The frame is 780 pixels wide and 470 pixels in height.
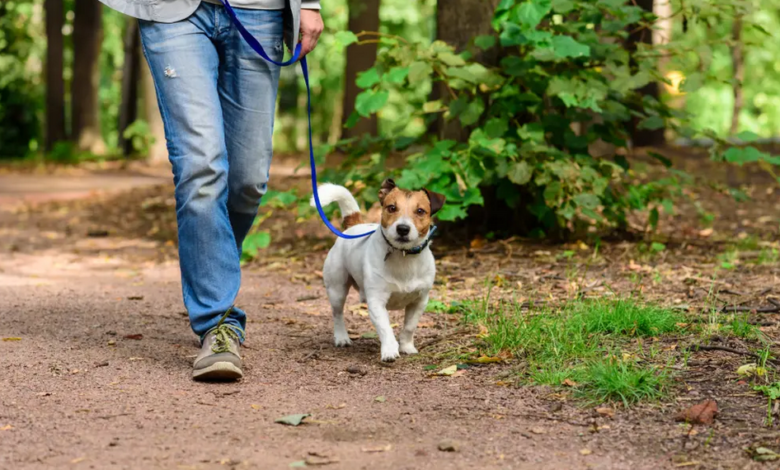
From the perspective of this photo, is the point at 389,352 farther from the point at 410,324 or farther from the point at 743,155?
the point at 743,155

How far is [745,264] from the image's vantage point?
6.72m

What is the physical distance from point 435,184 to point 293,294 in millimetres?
1310

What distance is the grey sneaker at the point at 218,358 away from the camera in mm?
4066

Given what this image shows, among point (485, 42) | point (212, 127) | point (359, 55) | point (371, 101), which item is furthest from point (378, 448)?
point (359, 55)

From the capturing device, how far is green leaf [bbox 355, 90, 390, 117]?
665 centimetres

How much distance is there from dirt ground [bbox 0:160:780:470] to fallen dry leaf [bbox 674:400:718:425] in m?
0.05

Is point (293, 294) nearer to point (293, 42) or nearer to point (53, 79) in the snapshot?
point (293, 42)

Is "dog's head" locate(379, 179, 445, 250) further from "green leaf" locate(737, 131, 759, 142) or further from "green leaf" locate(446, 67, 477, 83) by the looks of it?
"green leaf" locate(737, 131, 759, 142)

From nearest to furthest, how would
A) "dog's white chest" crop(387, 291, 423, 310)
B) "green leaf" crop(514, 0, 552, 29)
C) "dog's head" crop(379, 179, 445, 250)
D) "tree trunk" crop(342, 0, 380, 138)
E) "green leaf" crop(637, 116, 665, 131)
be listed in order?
"dog's head" crop(379, 179, 445, 250)
"dog's white chest" crop(387, 291, 423, 310)
"green leaf" crop(514, 0, 552, 29)
"green leaf" crop(637, 116, 665, 131)
"tree trunk" crop(342, 0, 380, 138)

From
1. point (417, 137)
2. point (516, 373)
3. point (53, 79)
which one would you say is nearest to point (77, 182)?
point (53, 79)

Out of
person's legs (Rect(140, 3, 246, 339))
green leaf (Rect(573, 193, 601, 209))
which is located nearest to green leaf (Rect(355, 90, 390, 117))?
green leaf (Rect(573, 193, 601, 209))

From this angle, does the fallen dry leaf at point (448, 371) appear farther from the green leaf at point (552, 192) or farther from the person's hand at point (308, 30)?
the green leaf at point (552, 192)

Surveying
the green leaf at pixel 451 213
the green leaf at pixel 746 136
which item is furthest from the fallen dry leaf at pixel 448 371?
the green leaf at pixel 746 136

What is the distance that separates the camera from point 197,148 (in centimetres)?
409
